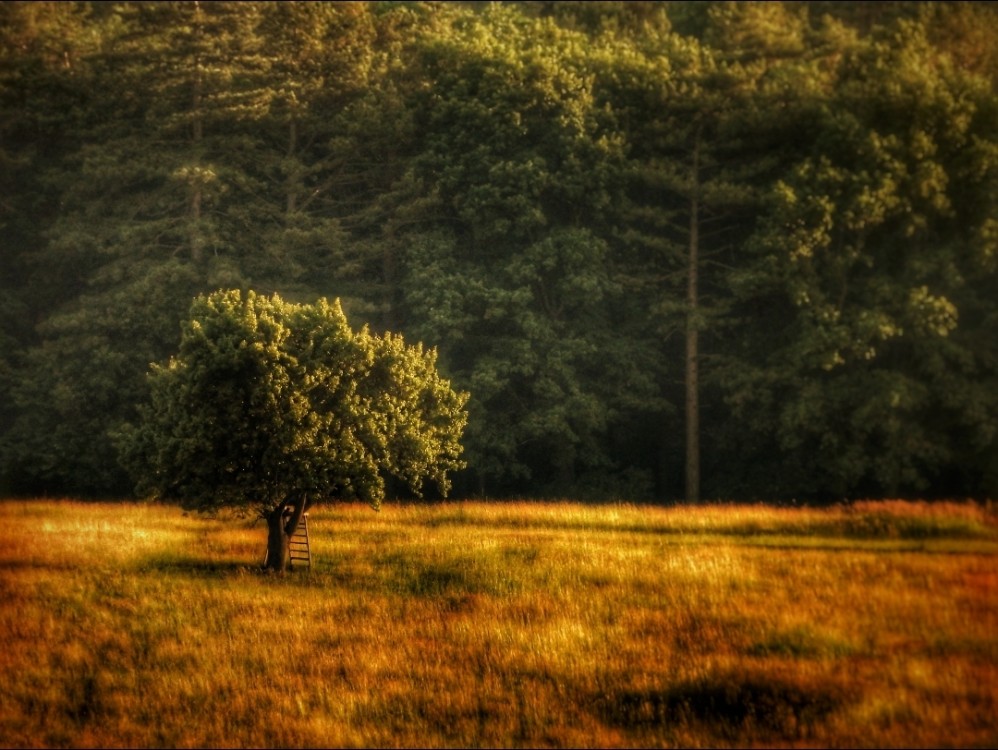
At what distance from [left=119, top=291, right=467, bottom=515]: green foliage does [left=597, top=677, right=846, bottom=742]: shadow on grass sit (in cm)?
1032

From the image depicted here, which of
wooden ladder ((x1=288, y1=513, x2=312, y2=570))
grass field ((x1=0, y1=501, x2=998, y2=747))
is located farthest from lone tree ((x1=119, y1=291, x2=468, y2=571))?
grass field ((x1=0, y1=501, x2=998, y2=747))

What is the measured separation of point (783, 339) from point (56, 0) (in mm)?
40796

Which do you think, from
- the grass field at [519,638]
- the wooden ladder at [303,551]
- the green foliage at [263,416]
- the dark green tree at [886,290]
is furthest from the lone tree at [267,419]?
the dark green tree at [886,290]

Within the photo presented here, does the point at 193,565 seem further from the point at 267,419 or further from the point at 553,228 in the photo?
the point at 553,228

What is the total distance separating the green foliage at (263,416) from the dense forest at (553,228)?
56.4ft

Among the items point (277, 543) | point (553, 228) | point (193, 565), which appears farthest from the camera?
point (553, 228)

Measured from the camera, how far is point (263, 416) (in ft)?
76.4

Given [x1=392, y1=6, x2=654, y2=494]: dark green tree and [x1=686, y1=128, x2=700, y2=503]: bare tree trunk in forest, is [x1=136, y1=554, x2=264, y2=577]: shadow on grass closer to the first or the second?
[x1=392, y1=6, x2=654, y2=494]: dark green tree

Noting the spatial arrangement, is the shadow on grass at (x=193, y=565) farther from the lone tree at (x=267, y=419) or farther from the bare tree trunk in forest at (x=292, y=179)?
the bare tree trunk in forest at (x=292, y=179)

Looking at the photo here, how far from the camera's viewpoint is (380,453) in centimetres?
2442

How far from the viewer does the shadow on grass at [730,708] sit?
44.9 feet

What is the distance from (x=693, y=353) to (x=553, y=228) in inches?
324

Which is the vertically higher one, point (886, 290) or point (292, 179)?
point (292, 179)

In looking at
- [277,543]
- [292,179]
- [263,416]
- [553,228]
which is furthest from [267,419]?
[292,179]
